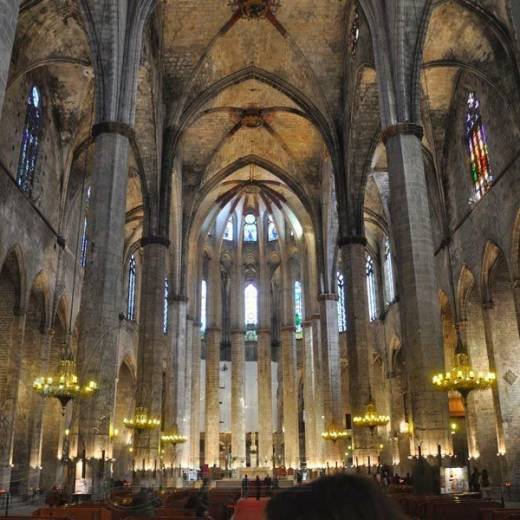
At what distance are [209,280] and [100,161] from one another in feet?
86.1

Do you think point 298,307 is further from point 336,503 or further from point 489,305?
point 336,503

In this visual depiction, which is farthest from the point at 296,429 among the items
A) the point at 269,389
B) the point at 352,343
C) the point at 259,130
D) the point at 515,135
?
the point at 515,135

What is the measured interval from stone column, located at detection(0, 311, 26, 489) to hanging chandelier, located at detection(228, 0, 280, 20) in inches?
603

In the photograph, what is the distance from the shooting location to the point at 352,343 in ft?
84.3

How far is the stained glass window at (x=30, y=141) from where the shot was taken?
2180cm

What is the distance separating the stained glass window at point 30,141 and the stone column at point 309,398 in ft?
70.8

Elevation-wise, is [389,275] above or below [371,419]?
above

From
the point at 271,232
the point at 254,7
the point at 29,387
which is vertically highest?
the point at 254,7

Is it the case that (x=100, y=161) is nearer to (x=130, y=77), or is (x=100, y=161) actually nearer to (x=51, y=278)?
(x=130, y=77)

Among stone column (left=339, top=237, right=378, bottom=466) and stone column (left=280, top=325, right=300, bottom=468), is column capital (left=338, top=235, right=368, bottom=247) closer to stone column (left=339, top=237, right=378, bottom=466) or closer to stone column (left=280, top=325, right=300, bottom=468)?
stone column (left=339, top=237, right=378, bottom=466)

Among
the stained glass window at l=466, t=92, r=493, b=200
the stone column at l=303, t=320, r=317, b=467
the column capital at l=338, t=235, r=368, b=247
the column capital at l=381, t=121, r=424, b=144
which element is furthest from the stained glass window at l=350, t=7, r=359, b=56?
the stone column at l=303, t=320, r=317, b=467

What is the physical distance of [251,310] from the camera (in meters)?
48.9

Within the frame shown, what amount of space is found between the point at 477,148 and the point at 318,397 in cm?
1926

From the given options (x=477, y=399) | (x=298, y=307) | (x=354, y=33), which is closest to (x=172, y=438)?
(x=477, y=399)
